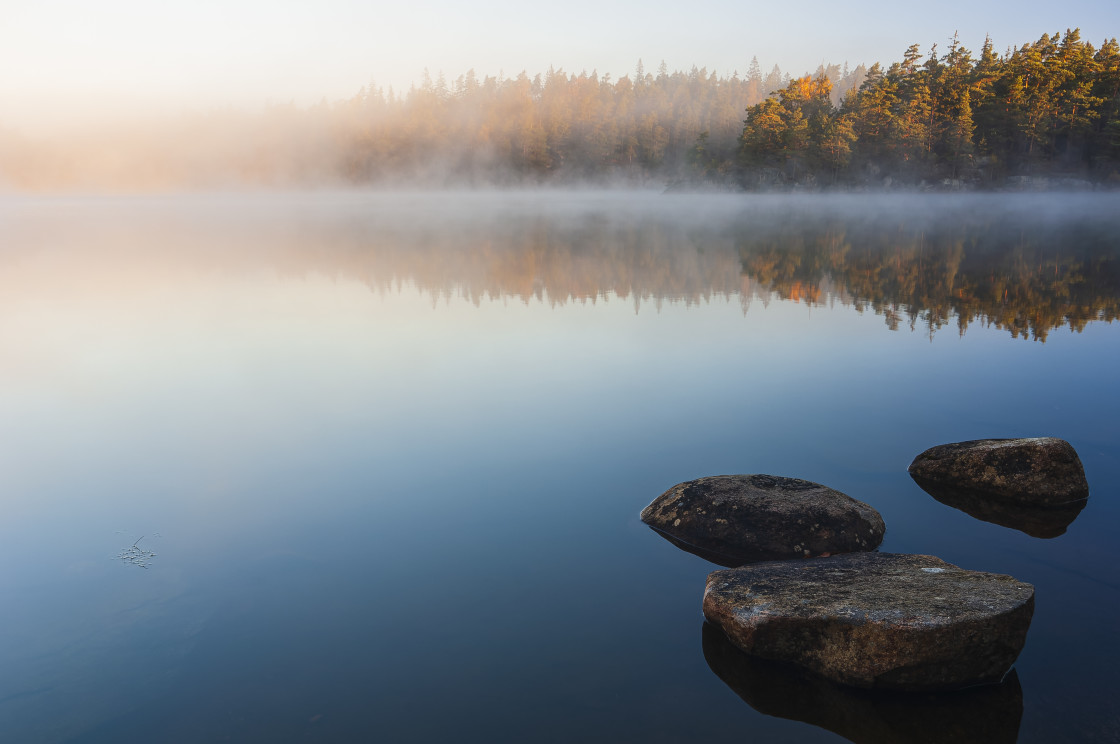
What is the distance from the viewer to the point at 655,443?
9.85m

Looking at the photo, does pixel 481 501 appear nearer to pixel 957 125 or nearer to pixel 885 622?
pixel 885 622

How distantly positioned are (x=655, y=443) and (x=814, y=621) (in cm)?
470

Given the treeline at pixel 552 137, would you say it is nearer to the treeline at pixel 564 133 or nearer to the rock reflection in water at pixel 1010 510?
the treeline at pixel 564 133

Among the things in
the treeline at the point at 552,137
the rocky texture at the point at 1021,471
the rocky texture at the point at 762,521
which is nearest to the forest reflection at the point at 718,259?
the rocky texture at the point at 1021,471

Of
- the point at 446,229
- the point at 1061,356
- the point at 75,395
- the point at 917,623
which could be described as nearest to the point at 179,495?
the point at 75,395

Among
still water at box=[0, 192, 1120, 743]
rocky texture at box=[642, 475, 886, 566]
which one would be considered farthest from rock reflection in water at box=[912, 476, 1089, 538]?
rocky texture at box=[642, 475, 886, 566]

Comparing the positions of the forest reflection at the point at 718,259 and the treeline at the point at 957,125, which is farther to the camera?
the treeline at the point at 957,125

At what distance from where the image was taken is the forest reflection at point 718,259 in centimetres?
2180

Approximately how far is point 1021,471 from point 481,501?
5.70 meters

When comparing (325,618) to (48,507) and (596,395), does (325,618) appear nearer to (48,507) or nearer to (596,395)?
(48,507)

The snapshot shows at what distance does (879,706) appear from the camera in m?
5.02

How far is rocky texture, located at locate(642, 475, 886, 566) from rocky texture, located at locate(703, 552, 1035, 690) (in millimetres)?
916

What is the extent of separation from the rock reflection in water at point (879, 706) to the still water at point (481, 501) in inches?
0.9

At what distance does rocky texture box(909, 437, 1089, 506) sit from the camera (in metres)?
8.02
